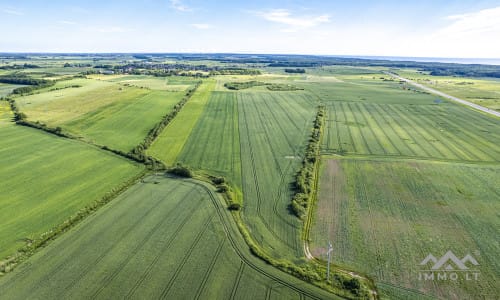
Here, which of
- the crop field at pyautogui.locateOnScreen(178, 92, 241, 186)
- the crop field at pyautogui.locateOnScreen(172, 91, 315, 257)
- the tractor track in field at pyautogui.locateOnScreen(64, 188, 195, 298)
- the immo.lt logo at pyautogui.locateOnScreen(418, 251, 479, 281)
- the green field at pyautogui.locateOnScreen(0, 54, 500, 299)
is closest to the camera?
the tractor track in field at pyautogui.locateOnScreen(64, 188, 195, 298)

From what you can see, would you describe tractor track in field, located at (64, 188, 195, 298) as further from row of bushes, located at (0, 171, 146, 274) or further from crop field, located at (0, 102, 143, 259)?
crop field, located at (0, 102, 143, 259)

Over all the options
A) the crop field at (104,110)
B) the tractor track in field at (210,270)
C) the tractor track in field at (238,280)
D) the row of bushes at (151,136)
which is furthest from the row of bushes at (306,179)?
the crop field at (104,110)

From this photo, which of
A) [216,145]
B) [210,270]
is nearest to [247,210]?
[210,270]

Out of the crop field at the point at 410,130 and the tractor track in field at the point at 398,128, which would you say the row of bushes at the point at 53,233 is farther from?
the tractor track in field at the point at 398,128

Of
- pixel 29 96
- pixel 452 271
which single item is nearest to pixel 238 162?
pixel 452 271

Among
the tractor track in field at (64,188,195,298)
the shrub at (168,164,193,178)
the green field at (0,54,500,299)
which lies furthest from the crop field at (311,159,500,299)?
the shrub at (168,164,193,178)

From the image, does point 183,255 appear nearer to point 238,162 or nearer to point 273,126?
point 238,162
